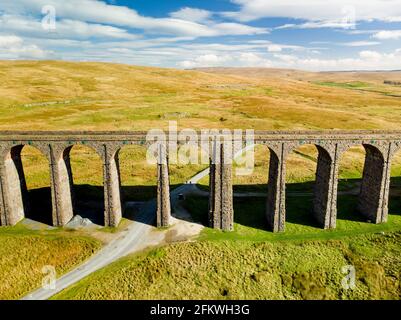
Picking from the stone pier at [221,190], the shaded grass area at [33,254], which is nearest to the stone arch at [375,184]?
the stone pier at [221,190]

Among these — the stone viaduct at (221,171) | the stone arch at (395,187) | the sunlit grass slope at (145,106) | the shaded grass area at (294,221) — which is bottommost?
the shaded grass area at (294,221)

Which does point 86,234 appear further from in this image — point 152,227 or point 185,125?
point 185,125

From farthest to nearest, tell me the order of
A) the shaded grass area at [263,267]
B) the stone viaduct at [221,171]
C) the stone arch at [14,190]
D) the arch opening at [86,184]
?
the arch opening at [86,184], the stone arch at [14,190], the stone viaduct at [221,171], the shaded grass area at [263,267]

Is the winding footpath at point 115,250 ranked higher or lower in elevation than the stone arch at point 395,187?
lower

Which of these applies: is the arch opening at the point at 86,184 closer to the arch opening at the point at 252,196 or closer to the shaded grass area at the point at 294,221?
the shaded grass area at the point at 294,221

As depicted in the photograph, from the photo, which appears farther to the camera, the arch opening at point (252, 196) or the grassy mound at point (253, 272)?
the arch opening at point (252, 196)

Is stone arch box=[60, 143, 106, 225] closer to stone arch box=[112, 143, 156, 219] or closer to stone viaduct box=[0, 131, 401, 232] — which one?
stone viaduct box=[0, 131, 401, 232]
